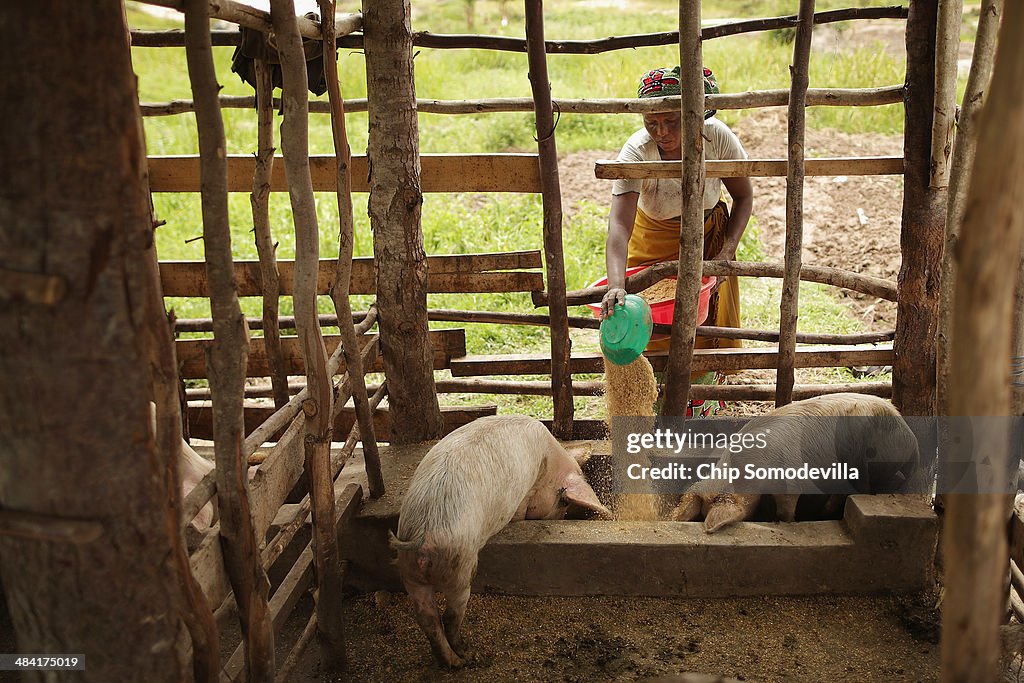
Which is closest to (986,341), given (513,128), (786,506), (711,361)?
(786,506)

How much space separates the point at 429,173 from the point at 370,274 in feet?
2.12

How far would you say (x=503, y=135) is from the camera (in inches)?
377

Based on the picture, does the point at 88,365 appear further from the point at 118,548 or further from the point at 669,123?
the point at 669,123

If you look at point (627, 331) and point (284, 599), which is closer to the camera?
point (284, 599)

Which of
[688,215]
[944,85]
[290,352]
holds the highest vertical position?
[944,85]

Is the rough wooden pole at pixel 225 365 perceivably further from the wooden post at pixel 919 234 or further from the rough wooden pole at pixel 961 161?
the wooden post at pixel 919 234

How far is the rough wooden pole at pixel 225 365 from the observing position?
1.96 meters

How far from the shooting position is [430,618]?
2961 millimetres

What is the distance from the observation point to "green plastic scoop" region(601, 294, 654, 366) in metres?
3.87

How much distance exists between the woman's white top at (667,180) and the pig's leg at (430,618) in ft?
7.50

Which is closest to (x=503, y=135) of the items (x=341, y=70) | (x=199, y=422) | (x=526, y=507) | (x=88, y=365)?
(x=341, y=70)

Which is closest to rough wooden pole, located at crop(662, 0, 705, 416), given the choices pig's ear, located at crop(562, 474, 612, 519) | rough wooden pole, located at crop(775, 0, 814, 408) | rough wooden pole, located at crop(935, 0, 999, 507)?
rough wooden pole, located at crop(775, 0, 814, 408)

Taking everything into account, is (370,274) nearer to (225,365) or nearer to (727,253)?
(727,253)

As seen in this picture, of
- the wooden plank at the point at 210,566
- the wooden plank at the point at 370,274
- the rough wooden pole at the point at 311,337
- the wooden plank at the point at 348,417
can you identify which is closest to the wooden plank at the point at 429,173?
the wooden plank at the point at 370,274
